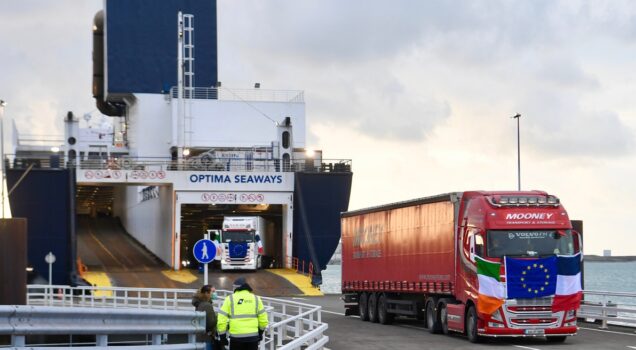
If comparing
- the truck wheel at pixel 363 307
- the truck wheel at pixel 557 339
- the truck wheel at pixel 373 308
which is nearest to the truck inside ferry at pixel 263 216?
the truck wheel at pixel 363 307

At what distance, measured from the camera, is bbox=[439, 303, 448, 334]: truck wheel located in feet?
92.7

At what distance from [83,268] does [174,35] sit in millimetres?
22435

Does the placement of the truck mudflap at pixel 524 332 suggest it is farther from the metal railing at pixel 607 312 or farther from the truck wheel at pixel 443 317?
the metal railing at pixel 607 312

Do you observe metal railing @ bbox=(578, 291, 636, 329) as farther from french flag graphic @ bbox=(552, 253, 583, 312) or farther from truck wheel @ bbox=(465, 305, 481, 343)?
truck wheel @ bbox=(465, 305, 481, 343)

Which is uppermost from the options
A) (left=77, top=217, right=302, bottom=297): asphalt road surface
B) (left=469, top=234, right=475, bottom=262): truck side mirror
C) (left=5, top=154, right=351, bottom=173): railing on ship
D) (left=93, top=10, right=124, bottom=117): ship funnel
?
(left=93, top=10, right=124, bottom=117): ship funnel

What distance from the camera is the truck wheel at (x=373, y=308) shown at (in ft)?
116

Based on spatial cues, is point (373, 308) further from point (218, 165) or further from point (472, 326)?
point (218, 165)

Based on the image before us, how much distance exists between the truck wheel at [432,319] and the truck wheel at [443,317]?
0.13 metres

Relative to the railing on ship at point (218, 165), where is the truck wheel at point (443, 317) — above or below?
below

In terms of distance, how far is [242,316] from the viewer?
15055mm

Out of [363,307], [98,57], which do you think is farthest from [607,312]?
[98,57]

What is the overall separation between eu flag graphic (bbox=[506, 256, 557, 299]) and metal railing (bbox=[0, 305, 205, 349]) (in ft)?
38.3

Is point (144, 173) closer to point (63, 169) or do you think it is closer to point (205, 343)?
point (63, 169)

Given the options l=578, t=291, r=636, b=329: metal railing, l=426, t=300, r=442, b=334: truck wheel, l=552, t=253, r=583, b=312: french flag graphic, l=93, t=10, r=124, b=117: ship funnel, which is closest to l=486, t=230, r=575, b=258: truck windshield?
l=552, t=253, r=583, b=312: french flag graphic
